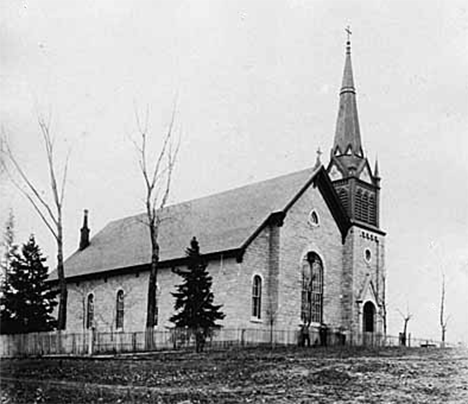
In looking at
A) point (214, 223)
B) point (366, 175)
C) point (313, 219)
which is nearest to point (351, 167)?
point (366, 175)

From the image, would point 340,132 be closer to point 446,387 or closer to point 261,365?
point 261,365

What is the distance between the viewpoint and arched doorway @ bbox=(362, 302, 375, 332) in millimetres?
46281

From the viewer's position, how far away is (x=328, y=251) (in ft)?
144

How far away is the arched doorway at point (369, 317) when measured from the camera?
152 ft

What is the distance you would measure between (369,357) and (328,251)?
18864 millimetres

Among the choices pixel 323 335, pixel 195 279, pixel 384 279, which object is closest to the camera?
pixel 195 279

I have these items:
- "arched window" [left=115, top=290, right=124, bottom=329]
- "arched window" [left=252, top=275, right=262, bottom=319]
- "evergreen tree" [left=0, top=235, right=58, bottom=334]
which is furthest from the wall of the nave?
"evergreen tree" [left=0, top=235, right=58, bottom=334]

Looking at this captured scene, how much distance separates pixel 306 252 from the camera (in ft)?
138

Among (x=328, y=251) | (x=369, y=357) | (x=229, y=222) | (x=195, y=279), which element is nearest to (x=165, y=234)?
(x=229, y=222)

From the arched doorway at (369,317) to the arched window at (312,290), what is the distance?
14.3 ft

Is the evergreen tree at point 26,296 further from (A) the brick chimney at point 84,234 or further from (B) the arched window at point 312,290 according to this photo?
(A) the brick chimney at point 84,234

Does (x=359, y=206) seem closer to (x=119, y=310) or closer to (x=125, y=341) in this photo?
(x=119, y=310)

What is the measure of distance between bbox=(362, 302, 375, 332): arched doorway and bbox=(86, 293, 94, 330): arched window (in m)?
16.1

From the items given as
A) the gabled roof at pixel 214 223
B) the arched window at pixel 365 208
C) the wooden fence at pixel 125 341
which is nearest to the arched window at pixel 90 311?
the gabled roof at pixel 214 223
